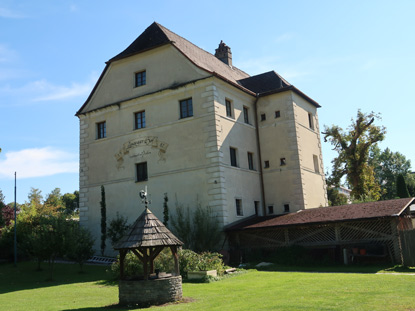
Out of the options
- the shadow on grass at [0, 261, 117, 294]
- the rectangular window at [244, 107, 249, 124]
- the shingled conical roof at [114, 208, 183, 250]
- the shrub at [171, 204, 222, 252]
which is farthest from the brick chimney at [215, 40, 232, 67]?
the shingled conical roof at [114, 208, 183, 250]

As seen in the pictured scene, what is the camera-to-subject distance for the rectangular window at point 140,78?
29656mm

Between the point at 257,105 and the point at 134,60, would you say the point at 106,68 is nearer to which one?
the point at 134,60

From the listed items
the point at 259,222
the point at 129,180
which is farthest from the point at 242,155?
the point at 129,180

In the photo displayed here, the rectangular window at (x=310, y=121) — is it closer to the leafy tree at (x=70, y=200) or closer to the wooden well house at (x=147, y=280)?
the wooden well house at (x=147, y=280)

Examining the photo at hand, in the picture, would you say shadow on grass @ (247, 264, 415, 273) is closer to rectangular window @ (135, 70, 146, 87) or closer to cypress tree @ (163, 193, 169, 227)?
cypress tree @ (163, 193, 169, 227)

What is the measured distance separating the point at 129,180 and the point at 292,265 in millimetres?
12372

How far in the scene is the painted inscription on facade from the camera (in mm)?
27734

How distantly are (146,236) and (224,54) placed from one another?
25469 millimetres

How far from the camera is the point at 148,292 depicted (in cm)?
1349

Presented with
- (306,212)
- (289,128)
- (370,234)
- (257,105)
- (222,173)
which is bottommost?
(370,234)

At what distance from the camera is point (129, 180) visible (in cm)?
2867

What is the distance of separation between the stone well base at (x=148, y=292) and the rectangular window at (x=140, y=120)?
54.7 feet

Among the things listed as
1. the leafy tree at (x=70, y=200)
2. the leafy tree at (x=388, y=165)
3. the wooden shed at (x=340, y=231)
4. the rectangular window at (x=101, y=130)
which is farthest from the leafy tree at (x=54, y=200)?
the leafy tree at (x=388, y=165)

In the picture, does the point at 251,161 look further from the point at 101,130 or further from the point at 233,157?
the point at 101,130
